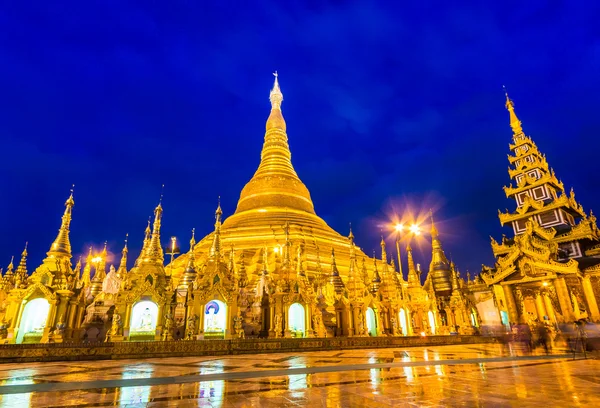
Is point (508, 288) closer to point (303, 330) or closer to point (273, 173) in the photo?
point (303, 330)

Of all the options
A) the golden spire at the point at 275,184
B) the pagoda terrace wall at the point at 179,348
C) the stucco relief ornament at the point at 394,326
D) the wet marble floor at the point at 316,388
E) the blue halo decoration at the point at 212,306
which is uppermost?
the golden spire at the point at 275,184

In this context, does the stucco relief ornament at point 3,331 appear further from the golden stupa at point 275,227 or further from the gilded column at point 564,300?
the gilded column at point 564,300

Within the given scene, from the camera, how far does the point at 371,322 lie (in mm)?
21234

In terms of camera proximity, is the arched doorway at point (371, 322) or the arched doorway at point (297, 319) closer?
the arched doorway at point (297, 319)

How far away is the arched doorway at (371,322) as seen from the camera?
2111 cm

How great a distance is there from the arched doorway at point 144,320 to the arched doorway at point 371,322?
40.8 ft

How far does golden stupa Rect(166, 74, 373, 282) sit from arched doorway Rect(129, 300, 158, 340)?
1125cm

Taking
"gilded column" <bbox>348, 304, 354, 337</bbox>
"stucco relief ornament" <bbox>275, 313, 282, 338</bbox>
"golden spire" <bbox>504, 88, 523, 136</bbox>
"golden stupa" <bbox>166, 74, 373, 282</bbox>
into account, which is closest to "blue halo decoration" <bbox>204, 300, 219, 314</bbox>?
"stucco relief ornament" <bbox>275, 313, 282, 338</bbox>

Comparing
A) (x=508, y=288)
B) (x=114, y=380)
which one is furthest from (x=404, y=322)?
(x=114, y=380)

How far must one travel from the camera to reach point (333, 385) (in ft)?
19.5

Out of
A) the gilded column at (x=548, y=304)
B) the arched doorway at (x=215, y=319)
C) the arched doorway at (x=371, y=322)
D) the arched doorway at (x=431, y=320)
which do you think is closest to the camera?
the arched doorway at (x=215, y=319)

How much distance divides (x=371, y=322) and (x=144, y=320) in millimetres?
13199

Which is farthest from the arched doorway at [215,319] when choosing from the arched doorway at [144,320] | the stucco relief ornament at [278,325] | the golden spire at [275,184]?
the golden spire at [275,184]

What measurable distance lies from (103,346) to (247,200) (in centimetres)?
3232
